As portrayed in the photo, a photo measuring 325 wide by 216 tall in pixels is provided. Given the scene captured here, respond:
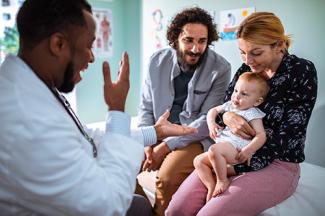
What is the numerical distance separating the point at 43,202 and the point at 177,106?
45.3 inches

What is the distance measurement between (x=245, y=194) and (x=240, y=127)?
28 centimetres

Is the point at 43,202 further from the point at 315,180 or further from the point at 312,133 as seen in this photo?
the point at 312,133

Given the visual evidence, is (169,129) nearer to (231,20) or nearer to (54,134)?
(54,134)

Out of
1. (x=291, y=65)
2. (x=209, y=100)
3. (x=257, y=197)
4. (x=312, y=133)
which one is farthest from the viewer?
(x=312, y=133)

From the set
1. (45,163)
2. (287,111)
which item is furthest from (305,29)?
(45,163)

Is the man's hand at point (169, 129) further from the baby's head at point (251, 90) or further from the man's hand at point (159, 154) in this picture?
the man's hand at point (159, 154)

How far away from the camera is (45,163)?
0.71 m

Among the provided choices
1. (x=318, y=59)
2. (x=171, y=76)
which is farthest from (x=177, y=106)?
(x=318, y=59)

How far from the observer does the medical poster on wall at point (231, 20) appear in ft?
6.97

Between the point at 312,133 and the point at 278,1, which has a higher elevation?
the point at 278,1

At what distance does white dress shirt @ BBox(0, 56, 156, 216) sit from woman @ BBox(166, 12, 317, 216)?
0.56 m

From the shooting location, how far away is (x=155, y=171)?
70.0 inches

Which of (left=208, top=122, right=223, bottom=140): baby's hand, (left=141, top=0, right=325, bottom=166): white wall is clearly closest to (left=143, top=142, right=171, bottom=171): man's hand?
(left=208, top=122, right=223, bottom=140): baby's hand

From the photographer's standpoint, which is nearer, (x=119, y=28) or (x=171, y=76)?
(x=171, y=76)
